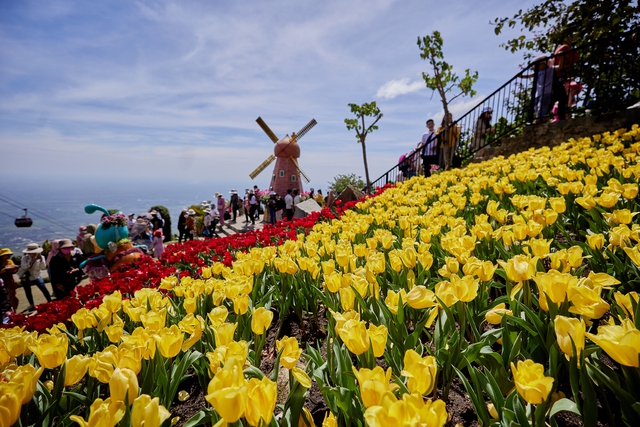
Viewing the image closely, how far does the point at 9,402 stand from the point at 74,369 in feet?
1.09

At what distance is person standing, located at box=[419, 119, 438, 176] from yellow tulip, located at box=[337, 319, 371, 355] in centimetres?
1014

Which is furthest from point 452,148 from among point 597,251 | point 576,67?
point 597,251

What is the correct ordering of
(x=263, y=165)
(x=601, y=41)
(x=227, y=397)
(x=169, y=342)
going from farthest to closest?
1. (x=263, y=165)
2. (x=601, y=41)
3. (x=169, y=342)
4. (x=227, y=397)

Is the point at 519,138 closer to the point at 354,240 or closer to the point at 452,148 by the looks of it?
the point at 452,148

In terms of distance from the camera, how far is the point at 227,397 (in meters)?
0.75

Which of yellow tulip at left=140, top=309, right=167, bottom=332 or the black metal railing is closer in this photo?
yellow tulip at left=140, top=309, right=167, bottom=332

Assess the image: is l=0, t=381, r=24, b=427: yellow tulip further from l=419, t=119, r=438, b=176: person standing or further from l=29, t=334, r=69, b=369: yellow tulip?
l=419, t=119, r=438, b=176: person standing

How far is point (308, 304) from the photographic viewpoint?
7.27 ft

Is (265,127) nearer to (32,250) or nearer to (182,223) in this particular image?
(182,223)

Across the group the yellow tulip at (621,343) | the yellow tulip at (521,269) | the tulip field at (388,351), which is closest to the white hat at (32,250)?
the tulip field at (388,351)

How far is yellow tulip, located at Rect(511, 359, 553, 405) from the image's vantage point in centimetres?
80

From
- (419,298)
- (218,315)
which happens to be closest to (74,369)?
(218,315)

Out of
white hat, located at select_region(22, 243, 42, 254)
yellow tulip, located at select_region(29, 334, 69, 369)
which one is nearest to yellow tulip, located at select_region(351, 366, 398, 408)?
yellow tulip, located at select_region(29, 334, 69, 369)

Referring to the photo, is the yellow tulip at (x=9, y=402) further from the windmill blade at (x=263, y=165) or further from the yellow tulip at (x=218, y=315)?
the windmill blade at (x=263, y=165)
